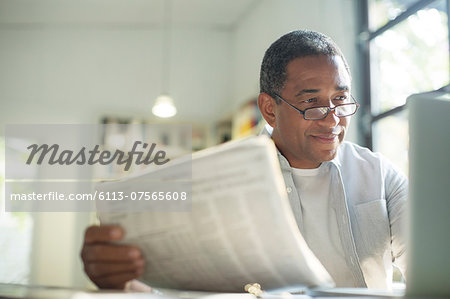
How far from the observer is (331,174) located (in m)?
1.42

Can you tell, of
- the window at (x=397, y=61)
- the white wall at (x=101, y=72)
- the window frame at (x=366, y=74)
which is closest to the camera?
the window at (x=397, y=61)

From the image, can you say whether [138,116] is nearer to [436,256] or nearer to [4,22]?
[4,22]

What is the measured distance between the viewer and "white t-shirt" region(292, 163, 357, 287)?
50.0 inches

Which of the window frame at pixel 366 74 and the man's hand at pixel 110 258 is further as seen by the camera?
the window frame at pixel 366 74

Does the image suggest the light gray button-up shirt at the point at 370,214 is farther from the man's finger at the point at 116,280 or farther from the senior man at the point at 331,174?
the man's finger at the point at 116,280

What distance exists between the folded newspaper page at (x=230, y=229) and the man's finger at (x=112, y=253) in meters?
0.02

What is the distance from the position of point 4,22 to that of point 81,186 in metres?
1.89

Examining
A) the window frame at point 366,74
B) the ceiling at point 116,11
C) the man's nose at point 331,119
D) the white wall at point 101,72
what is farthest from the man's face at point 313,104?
the white wall at point 101,72

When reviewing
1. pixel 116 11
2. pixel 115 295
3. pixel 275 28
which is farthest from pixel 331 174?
pixel 116 11

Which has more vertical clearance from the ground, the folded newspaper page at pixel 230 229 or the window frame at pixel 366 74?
the window frame at pixel 366 74

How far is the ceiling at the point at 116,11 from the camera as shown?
15.8ft

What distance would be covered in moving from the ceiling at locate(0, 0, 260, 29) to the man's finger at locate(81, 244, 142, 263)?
425 centimetres

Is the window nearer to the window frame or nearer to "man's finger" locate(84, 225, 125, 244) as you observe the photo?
the window frame

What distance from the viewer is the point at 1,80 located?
4.91 metres
